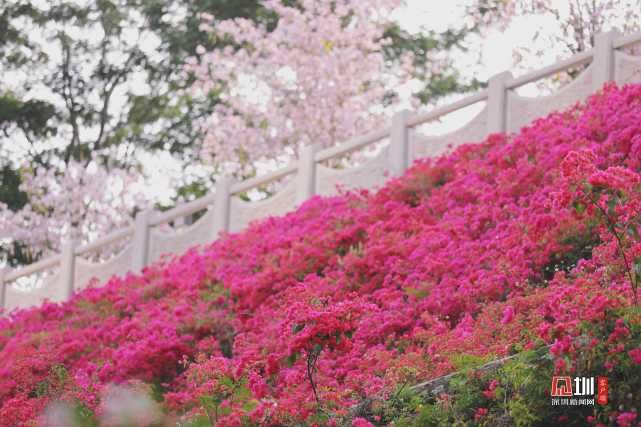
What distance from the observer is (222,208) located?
17953 millimetres

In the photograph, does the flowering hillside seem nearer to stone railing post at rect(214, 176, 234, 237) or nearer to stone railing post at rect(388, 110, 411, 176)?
stone railing post at rect(388, 110, 411, 176)

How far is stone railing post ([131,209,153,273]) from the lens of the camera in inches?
758

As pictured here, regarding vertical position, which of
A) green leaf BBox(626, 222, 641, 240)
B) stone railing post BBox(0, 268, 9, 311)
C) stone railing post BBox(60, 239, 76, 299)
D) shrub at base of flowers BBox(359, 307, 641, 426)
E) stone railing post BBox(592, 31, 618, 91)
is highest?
stone railing post BBox(592, 31, 618, 91)

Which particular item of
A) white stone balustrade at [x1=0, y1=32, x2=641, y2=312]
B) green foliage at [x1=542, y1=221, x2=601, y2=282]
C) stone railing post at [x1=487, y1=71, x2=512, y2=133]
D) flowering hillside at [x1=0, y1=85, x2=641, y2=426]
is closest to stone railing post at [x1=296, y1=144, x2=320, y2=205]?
white stone balustrade at [x1=0, y1=32, x2=641, y2=312]

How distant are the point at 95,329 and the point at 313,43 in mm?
10597

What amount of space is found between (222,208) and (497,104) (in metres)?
5.13

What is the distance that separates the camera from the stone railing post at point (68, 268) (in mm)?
20797

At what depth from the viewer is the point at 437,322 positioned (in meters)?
10.3

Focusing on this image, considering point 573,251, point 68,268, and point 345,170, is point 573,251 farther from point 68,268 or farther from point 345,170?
point 68,268

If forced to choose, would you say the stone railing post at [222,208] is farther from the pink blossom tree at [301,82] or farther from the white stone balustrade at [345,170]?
the pink blossom tree at [301,82]

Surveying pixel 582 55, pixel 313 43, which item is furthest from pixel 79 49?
pixel 582 55

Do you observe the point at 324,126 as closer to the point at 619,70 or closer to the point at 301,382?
the point at 619,70

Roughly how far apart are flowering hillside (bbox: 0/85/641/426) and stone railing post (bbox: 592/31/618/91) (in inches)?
20.2

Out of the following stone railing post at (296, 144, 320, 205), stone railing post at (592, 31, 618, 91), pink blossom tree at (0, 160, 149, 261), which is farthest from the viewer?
pink blossom tree at (0, 160, 149, 261)
